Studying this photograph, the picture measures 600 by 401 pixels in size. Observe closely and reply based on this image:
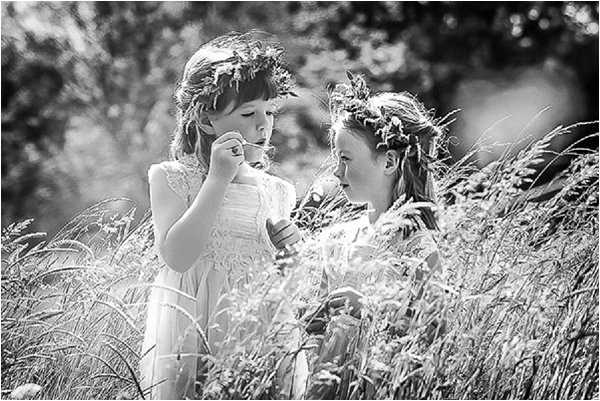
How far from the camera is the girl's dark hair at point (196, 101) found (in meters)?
2.13

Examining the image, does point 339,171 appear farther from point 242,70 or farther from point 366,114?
point 242,70

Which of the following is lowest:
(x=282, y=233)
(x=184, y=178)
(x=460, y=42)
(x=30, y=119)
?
(x=282, y=233)

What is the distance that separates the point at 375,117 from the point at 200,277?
55 centimetres

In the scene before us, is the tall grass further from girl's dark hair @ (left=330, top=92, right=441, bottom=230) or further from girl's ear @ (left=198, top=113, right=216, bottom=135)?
girl's ear @ (left=198, top=113, right=216, bottom=135)

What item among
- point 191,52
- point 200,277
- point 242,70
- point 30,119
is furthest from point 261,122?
point 30,119

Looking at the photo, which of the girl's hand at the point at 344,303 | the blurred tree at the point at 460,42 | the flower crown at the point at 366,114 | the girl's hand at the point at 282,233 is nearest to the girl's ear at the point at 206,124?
the girl's hand at the point at 282,233

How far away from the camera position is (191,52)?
34.1ft

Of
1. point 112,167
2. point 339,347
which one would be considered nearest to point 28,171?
point 112,167

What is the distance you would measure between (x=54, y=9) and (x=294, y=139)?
10.2 ft

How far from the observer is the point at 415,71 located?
29.5 feet

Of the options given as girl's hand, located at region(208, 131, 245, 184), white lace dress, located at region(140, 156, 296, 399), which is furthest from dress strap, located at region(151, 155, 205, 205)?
girl's hand, located at region(208, 131, 245, 184)

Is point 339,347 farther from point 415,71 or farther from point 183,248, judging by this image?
point 415,71

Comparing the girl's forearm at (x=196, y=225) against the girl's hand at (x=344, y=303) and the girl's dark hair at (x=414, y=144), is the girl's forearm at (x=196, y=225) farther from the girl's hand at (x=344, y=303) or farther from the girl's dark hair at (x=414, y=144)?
the girl's dark hair at (x=414, y=144)

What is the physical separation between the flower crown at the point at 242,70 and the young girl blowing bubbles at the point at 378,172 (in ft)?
0.61
